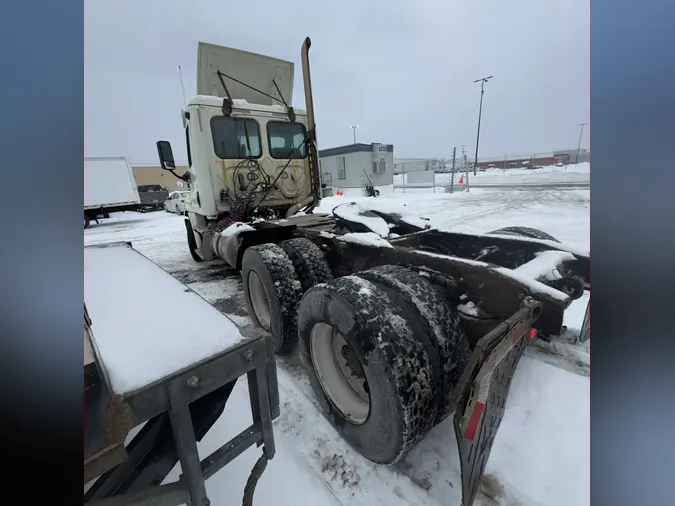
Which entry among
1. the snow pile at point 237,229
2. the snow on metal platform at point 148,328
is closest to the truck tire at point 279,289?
the snow pile at point 237,229

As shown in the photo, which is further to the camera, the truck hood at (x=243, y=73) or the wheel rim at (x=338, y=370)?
the truck hood at (x=243, y=73)

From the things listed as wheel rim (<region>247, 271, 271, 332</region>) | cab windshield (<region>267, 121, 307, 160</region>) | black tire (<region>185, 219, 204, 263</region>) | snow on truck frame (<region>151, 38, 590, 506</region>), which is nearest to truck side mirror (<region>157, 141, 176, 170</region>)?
cab windshield (<region>267, 121, 307, 160</region>)

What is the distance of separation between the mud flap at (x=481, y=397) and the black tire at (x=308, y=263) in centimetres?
189

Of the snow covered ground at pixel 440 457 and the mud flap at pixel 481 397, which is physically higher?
the mud flap at pixel 481 397

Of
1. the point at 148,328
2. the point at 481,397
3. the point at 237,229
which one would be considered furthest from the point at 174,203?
the point at 481,397

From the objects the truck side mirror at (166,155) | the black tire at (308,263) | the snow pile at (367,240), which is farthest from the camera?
the truck side mirror at (166,155)

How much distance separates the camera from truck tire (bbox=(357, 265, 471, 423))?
1.75 m

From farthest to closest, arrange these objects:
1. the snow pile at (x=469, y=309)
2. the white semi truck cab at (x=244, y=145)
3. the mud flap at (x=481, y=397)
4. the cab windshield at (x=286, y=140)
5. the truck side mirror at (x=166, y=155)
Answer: the cab windshield at (x=286, y=140), the truck side mirror at (x=166, y=155), the white semi truck cab at (x=244, y=145), the snow pile at (x=469, y=309), the mud flap at (x=481, y=397)

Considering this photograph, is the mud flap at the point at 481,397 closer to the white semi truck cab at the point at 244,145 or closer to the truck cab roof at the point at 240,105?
the white semi truck cab at the point at 244,145

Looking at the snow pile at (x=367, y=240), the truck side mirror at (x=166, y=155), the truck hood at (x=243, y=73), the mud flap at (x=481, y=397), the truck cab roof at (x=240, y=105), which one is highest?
the truck hood at (x=243, y=73)

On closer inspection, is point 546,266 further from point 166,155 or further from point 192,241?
point 192,241

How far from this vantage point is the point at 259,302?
12.2ft

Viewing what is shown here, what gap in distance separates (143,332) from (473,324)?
1.67 m

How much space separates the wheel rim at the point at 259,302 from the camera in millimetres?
3604
